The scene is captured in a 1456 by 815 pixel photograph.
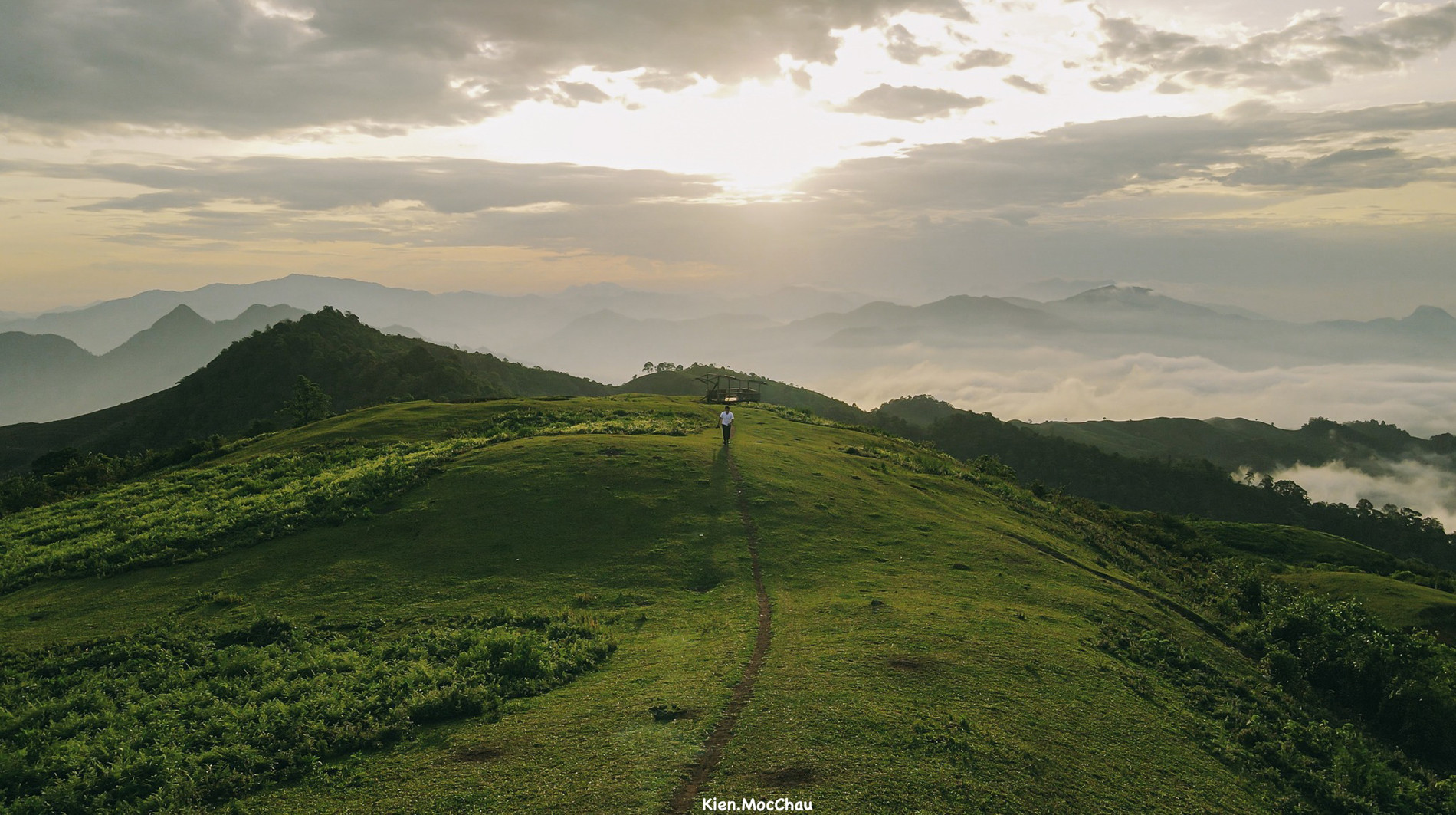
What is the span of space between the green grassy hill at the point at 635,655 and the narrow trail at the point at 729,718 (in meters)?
0.08

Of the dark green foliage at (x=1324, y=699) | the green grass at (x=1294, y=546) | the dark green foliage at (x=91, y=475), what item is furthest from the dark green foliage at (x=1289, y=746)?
the green grass at (x=1294, y=546)

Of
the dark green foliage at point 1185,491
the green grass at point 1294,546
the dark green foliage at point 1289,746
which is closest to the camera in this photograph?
the dark green foliage at point 1289,746

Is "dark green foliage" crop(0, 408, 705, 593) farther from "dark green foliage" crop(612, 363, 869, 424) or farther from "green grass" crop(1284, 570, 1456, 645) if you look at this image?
"dark green foliage" crop(612, 363, 869, 424)

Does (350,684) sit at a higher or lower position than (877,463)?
lower

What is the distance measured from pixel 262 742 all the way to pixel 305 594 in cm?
1005

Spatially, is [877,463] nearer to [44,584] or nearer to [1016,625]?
[1016,625]

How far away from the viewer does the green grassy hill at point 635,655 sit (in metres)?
11.9

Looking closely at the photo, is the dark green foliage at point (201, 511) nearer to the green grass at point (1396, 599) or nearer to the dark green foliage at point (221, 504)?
the dark green foliage at point (221, 504)

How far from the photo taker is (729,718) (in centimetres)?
1330

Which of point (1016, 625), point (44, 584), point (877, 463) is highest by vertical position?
point (877, 463)

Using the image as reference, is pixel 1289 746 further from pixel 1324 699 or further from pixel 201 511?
pixel 201 511

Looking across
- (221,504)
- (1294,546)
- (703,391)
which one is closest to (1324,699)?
(221,504)

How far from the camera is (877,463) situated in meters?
43.3

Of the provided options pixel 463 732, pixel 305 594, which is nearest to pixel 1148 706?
pixel 463 732
